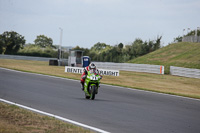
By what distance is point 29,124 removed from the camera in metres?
7.52

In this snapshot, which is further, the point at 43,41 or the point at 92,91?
the point at 43,41

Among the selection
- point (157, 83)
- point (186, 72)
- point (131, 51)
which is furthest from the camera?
point (131, 51)

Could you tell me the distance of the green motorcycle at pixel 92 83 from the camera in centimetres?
1341

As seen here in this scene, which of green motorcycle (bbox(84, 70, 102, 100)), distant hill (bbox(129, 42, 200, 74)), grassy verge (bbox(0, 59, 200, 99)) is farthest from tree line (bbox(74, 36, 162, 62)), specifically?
green motorcycle (bbox(84, 70, 102, 100))

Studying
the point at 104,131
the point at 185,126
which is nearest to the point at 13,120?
the point at 104,131

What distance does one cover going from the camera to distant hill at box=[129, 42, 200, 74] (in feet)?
174

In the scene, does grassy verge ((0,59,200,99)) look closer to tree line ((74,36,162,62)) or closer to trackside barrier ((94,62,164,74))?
trackside barrier ((94,62,164,74))

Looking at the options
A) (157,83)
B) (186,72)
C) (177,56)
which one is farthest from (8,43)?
(157,83)

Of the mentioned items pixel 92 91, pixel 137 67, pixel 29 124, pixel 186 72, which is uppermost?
pixel 137 67

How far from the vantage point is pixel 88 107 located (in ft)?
36.7

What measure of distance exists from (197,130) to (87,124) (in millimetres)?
2882

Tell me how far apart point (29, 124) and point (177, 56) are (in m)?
54.9

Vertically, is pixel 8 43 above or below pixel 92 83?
above

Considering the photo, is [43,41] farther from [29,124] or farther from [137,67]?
[29,124]
